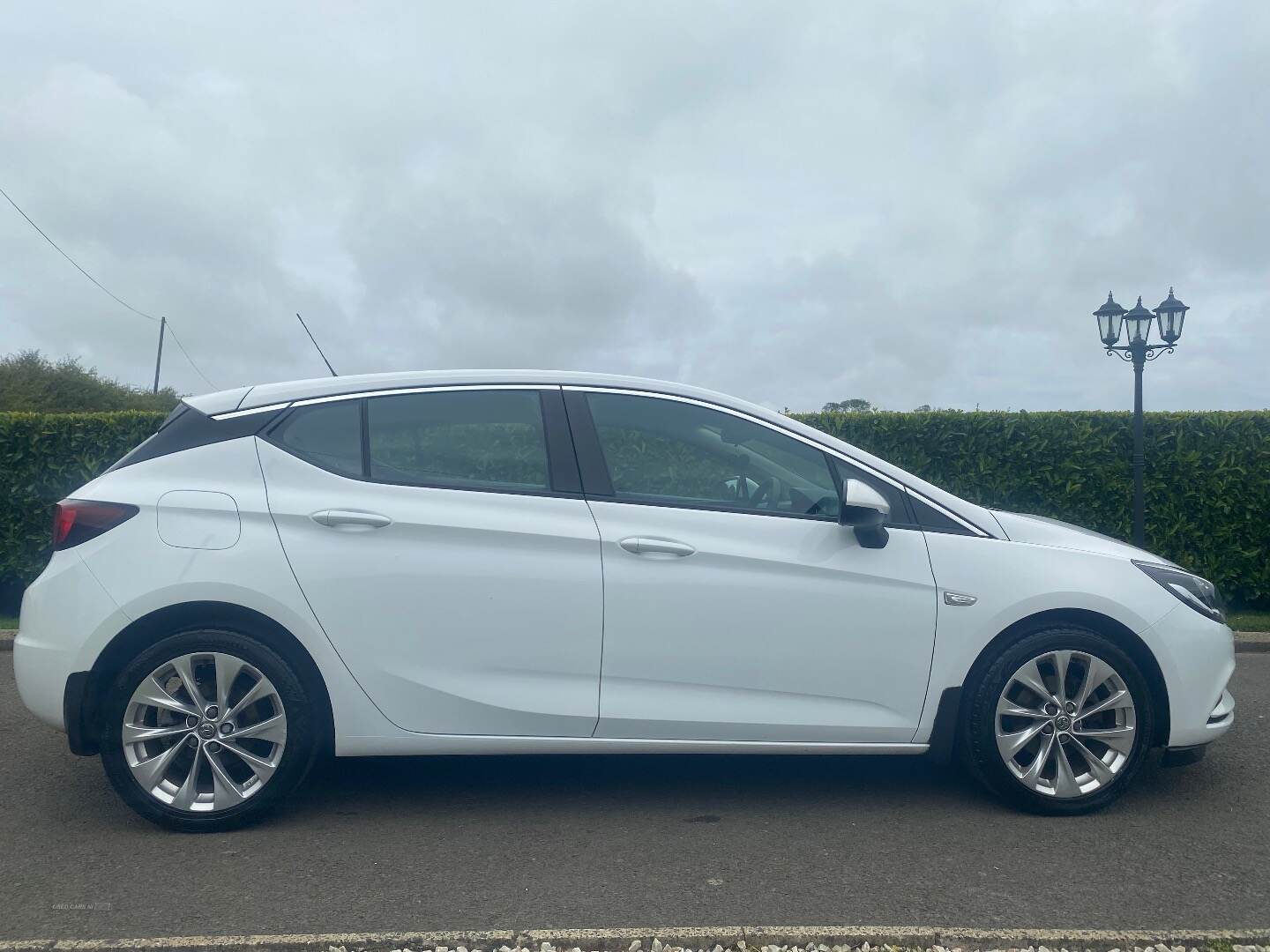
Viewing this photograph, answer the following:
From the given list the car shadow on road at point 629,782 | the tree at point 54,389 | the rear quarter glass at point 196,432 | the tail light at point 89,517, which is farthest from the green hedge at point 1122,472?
the tree at point 54,389

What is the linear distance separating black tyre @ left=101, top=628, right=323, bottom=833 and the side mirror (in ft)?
7.09

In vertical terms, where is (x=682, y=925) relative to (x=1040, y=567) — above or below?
below

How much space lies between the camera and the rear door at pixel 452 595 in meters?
4.05

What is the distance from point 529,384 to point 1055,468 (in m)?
7.93

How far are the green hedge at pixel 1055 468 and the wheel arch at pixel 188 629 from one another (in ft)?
23.5

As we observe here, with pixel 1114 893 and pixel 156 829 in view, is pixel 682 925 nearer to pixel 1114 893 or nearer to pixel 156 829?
pixel 1114 893

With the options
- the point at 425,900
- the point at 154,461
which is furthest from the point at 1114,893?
the point at 154,461

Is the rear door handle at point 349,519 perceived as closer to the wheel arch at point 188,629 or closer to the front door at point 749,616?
the wheel arch at point 188,629

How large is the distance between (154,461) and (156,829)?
1409 mm

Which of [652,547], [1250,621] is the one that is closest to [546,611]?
[652,547]

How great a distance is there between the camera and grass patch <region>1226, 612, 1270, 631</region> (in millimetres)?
9719

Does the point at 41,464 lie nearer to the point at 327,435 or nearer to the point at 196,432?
the point at 196,432

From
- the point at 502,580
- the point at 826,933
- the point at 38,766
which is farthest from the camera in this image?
the point at 38,766

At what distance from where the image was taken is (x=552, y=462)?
430 centimetres
